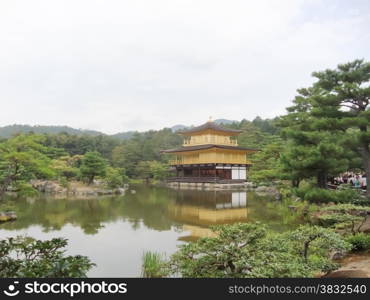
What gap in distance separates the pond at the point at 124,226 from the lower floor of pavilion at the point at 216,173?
13494 mm

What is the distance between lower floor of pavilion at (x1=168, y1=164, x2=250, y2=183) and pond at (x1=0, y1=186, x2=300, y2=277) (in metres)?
13.5

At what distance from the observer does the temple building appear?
28859 millimetres

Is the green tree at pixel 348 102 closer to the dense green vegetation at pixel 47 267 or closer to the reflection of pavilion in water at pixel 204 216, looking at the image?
the reflection of pavilion in water at pixel 204 216

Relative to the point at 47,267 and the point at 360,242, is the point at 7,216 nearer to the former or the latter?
the point at 47,267

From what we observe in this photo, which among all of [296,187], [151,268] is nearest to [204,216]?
[296,187]

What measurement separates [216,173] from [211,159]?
1490 mm

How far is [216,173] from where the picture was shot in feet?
96.1

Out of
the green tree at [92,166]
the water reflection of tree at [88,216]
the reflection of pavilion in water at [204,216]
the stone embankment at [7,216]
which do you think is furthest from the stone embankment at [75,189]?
the stone embankment at [7,216]

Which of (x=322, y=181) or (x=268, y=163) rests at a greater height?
(x=268, y=163)

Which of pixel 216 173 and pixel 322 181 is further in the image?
pixel 216 173

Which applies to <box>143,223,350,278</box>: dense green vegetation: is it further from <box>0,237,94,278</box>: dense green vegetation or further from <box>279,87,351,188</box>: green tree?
<box>279,87,351,188</box>: green tree

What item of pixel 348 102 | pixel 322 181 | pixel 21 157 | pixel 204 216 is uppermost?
pixel 348 102

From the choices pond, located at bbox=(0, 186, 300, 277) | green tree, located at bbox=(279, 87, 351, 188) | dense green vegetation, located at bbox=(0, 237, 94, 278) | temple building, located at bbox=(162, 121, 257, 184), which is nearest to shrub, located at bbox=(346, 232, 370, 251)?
pond, located at bbox=(0, 186, 300, 277)

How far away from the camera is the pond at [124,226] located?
673 centimetres
